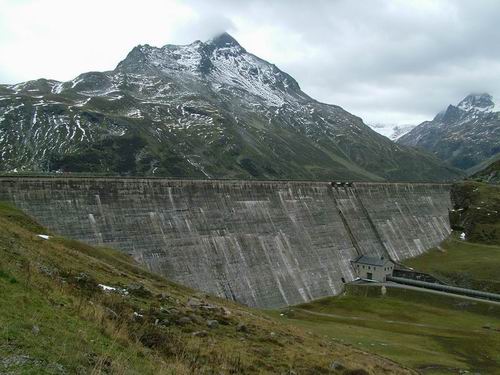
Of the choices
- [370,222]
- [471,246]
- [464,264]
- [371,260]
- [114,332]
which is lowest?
[464,264]

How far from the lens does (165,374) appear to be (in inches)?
582

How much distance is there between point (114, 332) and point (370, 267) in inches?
3385

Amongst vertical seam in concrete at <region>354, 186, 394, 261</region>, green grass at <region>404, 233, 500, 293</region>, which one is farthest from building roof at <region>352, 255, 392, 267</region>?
green grass at <region>404, 233, 500, 293</region>

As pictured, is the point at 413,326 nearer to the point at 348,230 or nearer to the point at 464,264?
the point at 348,230

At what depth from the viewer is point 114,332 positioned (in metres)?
17.7

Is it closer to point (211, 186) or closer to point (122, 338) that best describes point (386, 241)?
point (211, 186)

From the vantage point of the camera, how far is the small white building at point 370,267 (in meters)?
97.7

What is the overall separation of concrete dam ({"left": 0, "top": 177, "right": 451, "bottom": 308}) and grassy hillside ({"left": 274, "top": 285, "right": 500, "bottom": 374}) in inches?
217

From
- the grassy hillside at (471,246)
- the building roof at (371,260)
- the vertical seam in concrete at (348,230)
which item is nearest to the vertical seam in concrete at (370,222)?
the grassy hillside at (471,246)

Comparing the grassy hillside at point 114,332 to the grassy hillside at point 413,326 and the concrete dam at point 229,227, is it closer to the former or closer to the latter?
the grassy hillside at point 413,326

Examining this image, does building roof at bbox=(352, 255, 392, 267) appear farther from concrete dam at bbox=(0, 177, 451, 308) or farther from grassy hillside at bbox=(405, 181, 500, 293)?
grassy hillside at bbox=(405, 181, 500, 293)

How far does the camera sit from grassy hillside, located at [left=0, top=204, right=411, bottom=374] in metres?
13.6

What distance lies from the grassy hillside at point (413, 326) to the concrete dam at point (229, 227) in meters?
→ 5.50

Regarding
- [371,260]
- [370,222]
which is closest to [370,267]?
[371,260]
